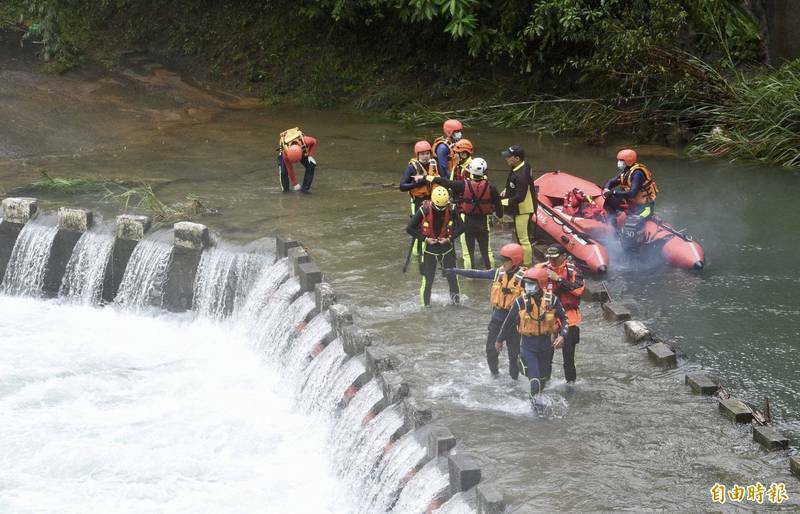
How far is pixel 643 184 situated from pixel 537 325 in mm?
4739

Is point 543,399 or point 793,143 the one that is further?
point 793,143

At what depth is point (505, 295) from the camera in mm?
9375

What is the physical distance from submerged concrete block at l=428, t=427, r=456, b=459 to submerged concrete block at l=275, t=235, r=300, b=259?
5.43 meters

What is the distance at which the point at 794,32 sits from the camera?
19672 millimetres

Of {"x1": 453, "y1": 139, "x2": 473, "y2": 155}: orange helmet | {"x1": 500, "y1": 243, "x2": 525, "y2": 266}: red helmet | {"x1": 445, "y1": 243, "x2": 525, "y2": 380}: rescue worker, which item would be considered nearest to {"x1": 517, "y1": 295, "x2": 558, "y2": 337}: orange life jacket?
{"x1": 445, "y1": 243, "x2": 525, "y2": 380}: rescue worker

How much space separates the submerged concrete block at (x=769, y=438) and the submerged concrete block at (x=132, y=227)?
31.0 ft

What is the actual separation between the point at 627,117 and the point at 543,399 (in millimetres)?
11792

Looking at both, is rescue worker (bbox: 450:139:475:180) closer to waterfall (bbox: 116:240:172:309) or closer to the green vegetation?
waterfall (bbox: 116:240:172:309)

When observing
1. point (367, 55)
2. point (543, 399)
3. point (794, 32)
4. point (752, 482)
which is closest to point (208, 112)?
point (367, 55)

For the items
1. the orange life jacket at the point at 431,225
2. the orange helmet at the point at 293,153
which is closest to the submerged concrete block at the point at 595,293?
the orange life jacket at the point at 431,225

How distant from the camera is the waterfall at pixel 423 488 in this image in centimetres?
800

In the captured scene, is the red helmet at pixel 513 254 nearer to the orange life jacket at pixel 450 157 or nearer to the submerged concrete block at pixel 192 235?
the orange life jacket at pixel 450 157

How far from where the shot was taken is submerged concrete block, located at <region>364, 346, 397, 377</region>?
9773mm

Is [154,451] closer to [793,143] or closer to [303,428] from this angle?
[303,428]
